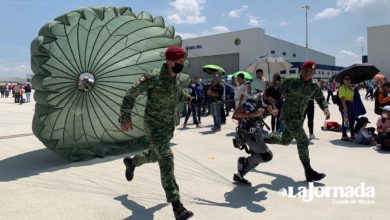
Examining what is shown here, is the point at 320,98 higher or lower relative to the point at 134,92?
lower

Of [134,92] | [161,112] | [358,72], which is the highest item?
[358,72]

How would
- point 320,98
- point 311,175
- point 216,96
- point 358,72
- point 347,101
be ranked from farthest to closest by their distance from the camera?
point 216,96 → point 358,72 → point 347,101 → point 320,98 → point 311,175

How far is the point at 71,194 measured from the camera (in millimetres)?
4367

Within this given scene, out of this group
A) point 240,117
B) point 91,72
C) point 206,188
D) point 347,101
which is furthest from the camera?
point 347,101

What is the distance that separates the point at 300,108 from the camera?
480 centimetres

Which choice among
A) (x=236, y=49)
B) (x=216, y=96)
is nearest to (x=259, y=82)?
(x=216, y=96)

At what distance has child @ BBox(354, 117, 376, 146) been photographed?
289 inches

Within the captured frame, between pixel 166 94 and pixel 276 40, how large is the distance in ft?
193

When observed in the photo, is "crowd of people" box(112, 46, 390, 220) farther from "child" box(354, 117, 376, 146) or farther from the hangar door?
the hangar door

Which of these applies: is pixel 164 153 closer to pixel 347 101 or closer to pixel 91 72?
pixel 91 72

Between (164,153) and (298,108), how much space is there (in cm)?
220

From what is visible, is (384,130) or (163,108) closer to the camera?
(163,108)

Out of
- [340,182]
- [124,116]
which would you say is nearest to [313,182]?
[340,182]

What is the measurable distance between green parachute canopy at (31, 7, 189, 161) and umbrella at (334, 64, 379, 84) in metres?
3.94
